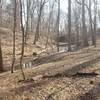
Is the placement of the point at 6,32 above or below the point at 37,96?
above

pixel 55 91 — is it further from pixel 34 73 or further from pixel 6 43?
pixel 6 43

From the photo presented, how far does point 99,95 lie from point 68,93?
96 centimetres

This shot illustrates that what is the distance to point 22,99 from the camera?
25.3ft

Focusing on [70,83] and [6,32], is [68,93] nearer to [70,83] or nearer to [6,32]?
[70,83]

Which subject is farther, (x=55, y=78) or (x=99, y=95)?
(x=55, y=78)

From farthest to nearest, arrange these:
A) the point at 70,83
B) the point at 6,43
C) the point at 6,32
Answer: the point at 6,32, the point at 6,43, the point at 70,83

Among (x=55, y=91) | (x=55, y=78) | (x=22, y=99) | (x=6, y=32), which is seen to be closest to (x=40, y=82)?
(x=55, y=78)

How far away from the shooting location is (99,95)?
25.6 feet

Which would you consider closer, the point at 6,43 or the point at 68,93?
the point at 68,93

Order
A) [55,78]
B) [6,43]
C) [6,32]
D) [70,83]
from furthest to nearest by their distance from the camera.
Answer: [6,32] < [6,43] < [55,78] < [70,83]

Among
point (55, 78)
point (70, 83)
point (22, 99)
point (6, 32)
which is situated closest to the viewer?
point (22, 99)

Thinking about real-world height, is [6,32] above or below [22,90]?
above

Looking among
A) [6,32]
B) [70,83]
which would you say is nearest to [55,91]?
[70,83]

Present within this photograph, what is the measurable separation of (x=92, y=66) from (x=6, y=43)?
20001mm
